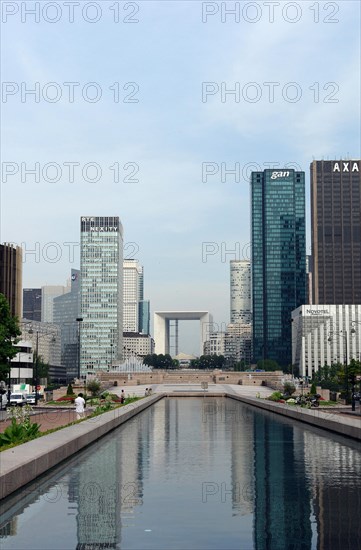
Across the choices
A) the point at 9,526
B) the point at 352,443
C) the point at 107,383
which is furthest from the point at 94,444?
the point at 107,383

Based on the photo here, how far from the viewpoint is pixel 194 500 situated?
54.0 ft

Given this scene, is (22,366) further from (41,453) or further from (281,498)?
(281,498)

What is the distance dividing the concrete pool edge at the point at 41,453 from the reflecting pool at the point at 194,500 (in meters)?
0.31

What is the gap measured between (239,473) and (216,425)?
2082 centimetres

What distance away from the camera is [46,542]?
41.2 feet

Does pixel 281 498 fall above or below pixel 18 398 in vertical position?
above

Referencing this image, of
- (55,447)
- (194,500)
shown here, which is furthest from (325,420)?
(194,500)

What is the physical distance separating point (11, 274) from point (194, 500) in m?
172

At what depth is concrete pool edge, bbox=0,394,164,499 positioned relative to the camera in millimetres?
17156

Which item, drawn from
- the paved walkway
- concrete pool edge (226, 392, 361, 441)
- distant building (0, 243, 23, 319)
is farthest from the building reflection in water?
distant building (0, 243, 23, 319)

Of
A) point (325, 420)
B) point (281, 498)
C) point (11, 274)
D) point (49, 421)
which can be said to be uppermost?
point (11, 274)

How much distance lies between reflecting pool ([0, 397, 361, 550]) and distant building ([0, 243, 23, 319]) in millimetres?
155389

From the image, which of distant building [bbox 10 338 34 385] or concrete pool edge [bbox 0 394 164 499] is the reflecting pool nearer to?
concrete pool edge [bbox 0 394 164 499]

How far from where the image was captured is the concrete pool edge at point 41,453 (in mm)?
17156
